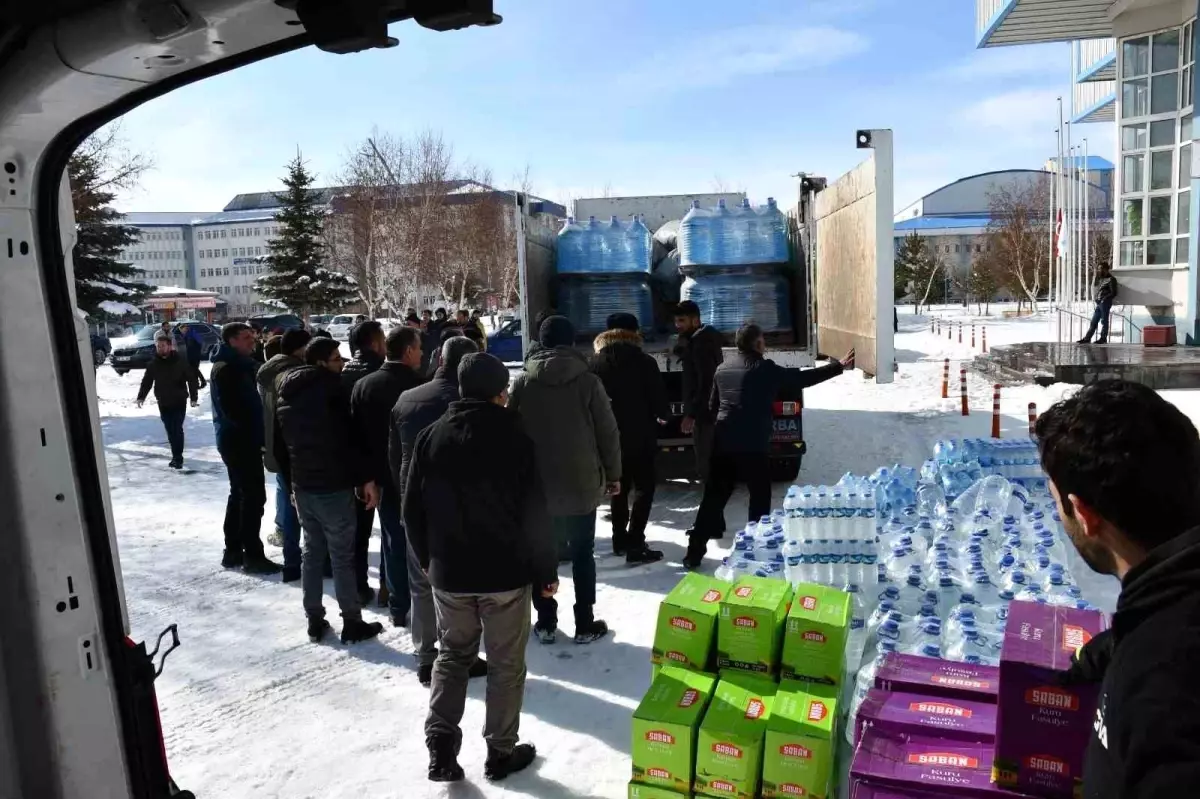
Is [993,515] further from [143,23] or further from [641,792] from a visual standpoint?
[143,23]

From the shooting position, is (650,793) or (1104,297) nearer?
(650,793)

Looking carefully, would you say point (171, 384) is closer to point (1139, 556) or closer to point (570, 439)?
point (570, 439)

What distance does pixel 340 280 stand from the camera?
3391cm

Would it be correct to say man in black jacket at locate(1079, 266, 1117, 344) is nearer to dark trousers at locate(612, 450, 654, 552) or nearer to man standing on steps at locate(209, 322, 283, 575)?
dark trousers at locate(612, 450, 654, 552)

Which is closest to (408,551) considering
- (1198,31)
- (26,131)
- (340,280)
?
(26,131)

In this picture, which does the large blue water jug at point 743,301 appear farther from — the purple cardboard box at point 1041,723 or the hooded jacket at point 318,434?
the purple cardboard box at point 1041,723

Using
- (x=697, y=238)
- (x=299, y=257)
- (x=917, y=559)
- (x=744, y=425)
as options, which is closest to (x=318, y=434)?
(x=744, y=425)

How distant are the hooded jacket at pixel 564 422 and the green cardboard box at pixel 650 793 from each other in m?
2.11

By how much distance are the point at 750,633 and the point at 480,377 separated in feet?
5.17

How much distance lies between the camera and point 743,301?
29.6 feet

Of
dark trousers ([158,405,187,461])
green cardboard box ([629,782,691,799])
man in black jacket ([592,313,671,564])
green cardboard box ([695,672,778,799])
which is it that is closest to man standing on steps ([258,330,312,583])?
man in black jacket ([592,313,671,564])

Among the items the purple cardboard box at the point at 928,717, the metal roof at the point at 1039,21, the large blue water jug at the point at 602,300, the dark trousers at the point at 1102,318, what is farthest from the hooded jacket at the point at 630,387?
the metal roof at the point at 1039,21

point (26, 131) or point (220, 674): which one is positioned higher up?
point (26, 131)

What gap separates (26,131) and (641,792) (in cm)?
287
